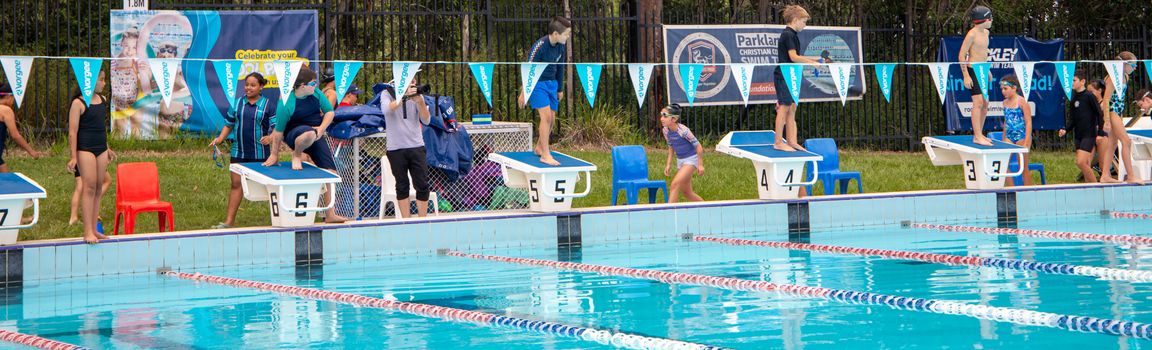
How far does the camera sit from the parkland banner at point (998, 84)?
19734 millimetres

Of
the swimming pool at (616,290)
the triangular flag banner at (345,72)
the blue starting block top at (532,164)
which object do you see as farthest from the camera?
the blue starting block top at (532,164)

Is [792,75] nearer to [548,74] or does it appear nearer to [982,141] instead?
[548,74]

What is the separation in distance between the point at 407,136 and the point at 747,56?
8425mm

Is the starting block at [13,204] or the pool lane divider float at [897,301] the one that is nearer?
the pool lane divider float at [897,301]

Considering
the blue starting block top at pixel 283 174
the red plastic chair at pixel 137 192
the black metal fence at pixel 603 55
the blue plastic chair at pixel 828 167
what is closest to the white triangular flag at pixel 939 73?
the blue plastic chair at pixel 828 167

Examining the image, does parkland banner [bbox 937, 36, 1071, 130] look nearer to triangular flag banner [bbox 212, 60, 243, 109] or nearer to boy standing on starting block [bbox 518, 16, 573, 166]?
boy standing on starting block [bbox 518, 16, 573, 166]

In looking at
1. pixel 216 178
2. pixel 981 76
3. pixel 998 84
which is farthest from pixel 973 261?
pixel 998 84

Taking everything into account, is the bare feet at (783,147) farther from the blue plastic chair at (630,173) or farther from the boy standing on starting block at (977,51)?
the boy standing on starting block at (977,51)

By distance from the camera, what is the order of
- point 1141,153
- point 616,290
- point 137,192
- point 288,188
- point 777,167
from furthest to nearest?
point 1141,153, point 777,167, point 137,192, point 288,188, point 616,290

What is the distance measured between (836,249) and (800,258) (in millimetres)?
690

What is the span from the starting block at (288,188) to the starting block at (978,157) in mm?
6338

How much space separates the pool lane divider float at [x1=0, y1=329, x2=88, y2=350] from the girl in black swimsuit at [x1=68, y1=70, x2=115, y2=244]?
2.43m

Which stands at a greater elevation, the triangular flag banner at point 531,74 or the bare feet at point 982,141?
the triangular flag banner at point 531,74

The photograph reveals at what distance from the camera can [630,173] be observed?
13.2 metres
